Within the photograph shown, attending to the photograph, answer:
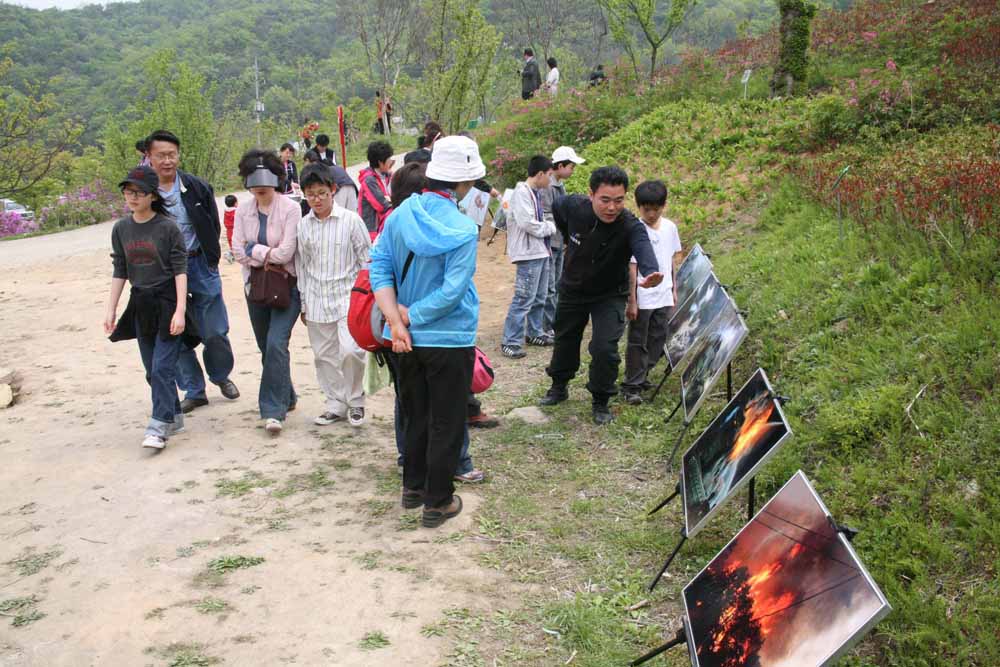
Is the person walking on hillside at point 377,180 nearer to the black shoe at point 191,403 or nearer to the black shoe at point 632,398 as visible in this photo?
the black shoe at point 191,403

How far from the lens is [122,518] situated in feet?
15.3

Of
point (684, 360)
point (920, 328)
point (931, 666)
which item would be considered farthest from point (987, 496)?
point (684, 360)

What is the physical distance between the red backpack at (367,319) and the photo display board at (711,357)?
1.91 m

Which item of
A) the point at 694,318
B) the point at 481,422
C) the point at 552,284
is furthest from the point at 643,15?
the point at 481,422

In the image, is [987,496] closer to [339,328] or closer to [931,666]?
[931,666]

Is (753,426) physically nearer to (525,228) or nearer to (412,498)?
(412,498)

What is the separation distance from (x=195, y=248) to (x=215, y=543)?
2655mm

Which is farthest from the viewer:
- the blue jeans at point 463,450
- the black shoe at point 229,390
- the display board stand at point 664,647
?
the black shoe at point 229,390

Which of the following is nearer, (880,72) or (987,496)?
(987,496)

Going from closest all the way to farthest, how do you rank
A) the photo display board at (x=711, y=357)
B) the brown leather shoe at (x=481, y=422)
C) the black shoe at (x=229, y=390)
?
the photo display board at (x=711, y=357), the brown leather shoe at (x=481, y=422), the black shoe at (x=229, y=390)

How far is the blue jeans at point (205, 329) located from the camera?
622 cm

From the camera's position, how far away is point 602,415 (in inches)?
241

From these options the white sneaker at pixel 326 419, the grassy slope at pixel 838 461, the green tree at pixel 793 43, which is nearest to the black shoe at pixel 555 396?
the grassy slope at pixel 838 461

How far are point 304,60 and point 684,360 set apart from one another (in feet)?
231
